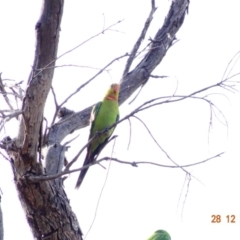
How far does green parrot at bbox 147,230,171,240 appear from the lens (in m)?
2.76

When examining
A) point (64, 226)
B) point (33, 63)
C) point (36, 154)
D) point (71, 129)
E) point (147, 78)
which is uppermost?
point (147, 78)

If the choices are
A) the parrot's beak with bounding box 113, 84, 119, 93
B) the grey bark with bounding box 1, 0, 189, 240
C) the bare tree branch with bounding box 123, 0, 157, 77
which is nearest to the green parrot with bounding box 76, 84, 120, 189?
the parrot's beak with bounding box 113, 84, 119, 93

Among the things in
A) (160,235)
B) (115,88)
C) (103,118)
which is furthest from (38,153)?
(103,118)

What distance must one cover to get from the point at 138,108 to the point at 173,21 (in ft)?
5.53

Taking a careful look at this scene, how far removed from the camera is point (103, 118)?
4.39m

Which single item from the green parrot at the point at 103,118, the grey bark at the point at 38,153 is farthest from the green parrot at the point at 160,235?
the green parrot at the point at 103,118

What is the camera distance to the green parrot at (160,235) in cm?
276

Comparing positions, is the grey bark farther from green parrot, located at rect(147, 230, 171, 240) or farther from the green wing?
the green wing

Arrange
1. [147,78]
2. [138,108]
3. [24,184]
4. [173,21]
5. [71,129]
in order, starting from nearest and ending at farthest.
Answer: [138,108], [24,184], [71,129], [147,78], [173,21]

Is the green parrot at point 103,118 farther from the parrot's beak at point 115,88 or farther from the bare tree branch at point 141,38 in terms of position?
the bare tree branch at point 141,38

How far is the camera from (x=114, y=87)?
13.7 feet

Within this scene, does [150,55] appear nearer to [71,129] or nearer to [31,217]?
[71,129]

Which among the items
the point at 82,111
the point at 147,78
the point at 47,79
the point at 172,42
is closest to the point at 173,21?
the point at 172,42

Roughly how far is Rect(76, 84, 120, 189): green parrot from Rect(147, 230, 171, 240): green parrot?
4.68 ft
